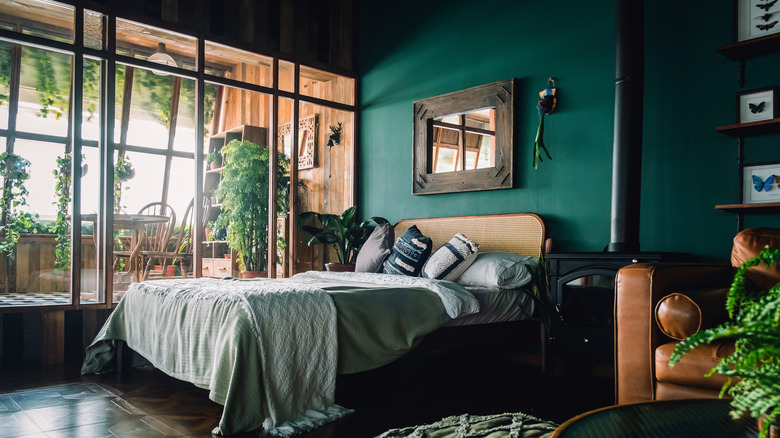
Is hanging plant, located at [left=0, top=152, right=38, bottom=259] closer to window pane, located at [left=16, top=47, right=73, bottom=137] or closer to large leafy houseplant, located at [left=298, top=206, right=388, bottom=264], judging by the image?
window pane, located at [left=16, top=47, right=73, bottom=137]

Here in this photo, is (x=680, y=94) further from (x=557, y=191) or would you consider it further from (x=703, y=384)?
(x=703, y=384)

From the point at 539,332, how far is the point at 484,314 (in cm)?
67

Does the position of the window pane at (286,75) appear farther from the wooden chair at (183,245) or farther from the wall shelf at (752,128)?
the wall shelf at (752,128)

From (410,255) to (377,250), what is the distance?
47cm

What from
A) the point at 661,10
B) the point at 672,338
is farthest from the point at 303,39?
the point at 672,338

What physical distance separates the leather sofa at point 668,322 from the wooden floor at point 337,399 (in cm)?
58

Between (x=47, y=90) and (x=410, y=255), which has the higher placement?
(x=47, y=90)

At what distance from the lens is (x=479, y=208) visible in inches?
178

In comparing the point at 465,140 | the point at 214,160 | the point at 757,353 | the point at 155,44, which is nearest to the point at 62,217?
the point at 214,160

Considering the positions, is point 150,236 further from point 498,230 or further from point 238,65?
point 498,230

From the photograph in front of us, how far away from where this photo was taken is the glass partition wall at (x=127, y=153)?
4.01 m

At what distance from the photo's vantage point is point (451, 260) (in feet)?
11.9

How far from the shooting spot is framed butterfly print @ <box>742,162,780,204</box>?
116 inches

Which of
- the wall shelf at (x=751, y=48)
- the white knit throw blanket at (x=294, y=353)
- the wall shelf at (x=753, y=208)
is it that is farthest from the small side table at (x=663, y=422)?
the wall shelf at (x=751, y=48)
